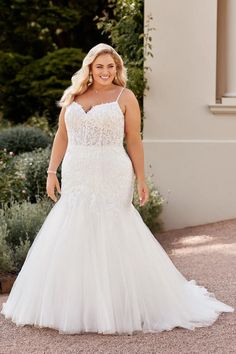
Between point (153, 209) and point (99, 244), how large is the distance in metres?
3.46

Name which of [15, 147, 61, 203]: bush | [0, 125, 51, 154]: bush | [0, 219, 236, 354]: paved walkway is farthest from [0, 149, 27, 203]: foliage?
[0, 219, 236, 354]: paved walkway

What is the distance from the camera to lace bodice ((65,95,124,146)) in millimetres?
3717

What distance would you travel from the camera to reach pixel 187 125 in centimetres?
736

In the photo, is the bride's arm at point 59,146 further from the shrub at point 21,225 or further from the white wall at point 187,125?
the white wall at point 187,125

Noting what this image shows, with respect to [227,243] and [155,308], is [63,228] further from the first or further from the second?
[227,243]

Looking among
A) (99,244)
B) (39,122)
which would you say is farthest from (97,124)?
(39,122)

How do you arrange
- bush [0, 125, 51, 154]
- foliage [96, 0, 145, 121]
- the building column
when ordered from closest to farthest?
1. the building column
2. foliage [96, 0, 145, 121]
3. bush [0, 125, 51, 154]

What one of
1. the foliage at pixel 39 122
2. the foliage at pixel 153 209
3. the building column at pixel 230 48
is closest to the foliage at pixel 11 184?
the foliage at pixel 153 209

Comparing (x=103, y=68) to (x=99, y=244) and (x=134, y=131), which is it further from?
(x=99, y=244)

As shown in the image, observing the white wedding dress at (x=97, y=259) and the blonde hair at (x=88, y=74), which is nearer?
the white wedding dress at (x=97, y=259)

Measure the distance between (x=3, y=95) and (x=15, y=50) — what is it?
122 cm

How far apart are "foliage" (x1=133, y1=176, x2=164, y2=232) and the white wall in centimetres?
Answer: 14

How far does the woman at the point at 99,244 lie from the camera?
3605mm

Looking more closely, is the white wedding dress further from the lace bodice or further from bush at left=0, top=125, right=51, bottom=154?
bush at left=0, top=125, right=51, bottom=154
